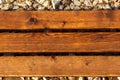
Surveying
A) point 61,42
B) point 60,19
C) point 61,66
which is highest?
point 60,19

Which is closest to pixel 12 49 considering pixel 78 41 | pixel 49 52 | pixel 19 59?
pixel 19 59

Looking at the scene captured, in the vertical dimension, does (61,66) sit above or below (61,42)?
below

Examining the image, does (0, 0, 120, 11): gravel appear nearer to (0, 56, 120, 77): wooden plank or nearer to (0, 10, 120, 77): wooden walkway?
(0, 10, 120, 77): wooden walkway

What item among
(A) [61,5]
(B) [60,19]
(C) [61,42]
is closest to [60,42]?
(C) [61,42]

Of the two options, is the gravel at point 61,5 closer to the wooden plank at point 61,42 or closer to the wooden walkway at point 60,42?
the wooden walkway at point 60,42

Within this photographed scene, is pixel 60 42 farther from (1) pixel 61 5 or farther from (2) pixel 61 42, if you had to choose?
(1) pixel 61 5

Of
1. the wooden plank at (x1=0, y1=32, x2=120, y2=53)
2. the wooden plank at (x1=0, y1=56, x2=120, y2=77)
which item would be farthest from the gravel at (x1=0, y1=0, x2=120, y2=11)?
the wooden plank at (x1=0, y1=56, x2=120, y2=77)
